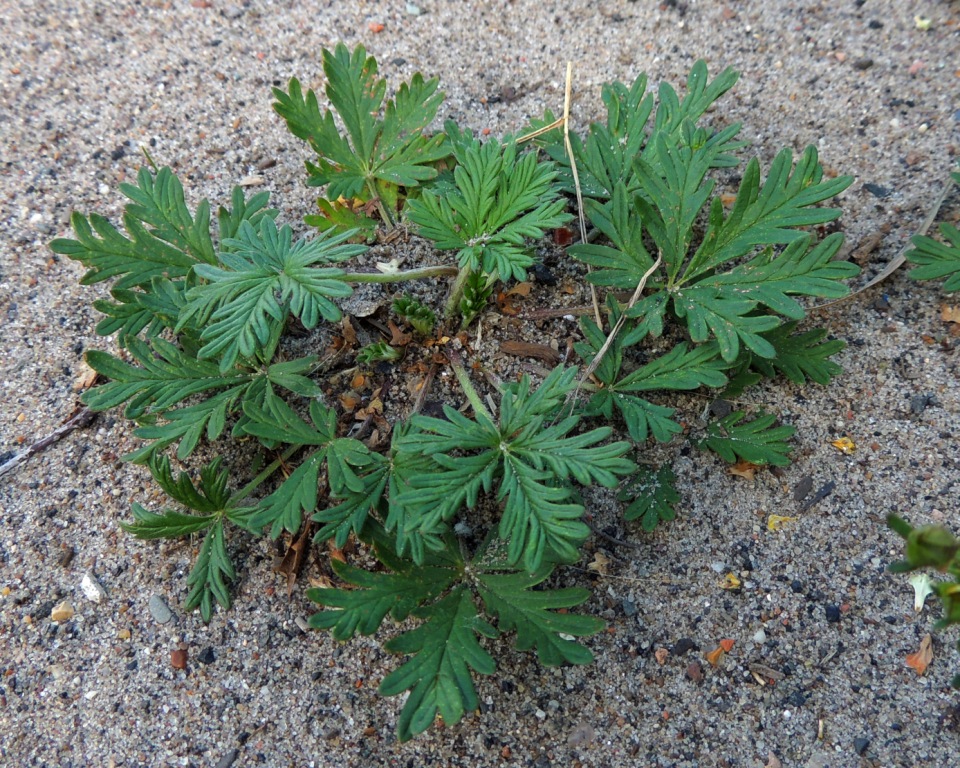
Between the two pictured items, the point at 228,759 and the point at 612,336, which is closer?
the point at 228,759

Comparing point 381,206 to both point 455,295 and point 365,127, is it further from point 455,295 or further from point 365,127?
point 455,295

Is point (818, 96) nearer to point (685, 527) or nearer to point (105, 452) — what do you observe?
point (685, 527)

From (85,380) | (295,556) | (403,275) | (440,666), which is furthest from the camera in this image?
(85,380)

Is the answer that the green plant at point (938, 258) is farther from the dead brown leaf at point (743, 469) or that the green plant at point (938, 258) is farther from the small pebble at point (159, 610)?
the small pebble at point (159, 610)

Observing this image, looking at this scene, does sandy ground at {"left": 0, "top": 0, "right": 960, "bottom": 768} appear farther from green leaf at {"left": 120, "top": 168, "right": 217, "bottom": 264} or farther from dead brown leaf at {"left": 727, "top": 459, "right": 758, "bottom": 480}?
green leaf at {"left": 120, "top": 168, "right": 217, "bottom": 264}

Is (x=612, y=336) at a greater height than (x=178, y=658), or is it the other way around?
(x=612, y=336)

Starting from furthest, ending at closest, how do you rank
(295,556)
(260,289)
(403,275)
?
(403,275), (295,556), (260,289)

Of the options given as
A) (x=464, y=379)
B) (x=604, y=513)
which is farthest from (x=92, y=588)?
(x=604, y=513)
